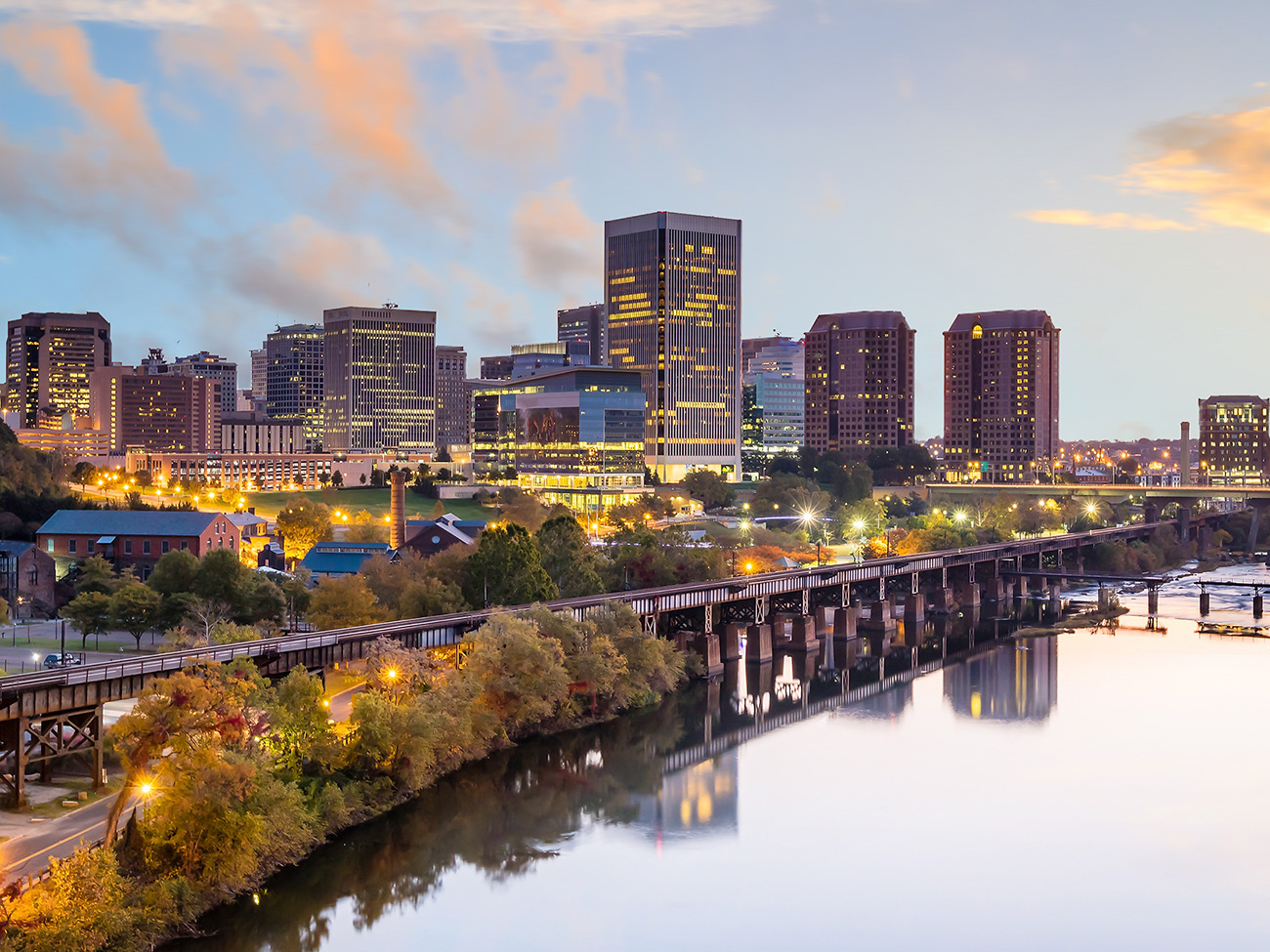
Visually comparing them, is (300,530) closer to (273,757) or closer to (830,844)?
(273,757)

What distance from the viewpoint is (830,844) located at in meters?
50.6

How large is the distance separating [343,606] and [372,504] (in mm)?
118973

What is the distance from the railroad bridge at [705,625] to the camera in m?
45.9

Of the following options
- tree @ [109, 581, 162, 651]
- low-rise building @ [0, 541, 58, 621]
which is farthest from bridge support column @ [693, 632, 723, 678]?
low-rise building @ [0, 541, 58, 621]

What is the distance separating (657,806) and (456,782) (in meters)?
8.75

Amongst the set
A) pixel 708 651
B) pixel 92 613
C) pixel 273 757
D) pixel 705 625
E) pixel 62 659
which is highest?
pixel 92 613

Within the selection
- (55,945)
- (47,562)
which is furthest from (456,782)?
(47,562)

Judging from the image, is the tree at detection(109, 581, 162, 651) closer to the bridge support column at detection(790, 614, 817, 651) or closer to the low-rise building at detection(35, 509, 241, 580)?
the low-rise building at detection(35, 509, 241, 580)

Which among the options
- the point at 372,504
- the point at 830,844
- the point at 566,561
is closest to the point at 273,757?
the point at 830,844

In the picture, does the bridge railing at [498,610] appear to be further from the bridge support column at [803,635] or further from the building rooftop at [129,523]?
the building rooftop at [129,523]

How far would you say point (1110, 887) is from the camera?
1786 inches

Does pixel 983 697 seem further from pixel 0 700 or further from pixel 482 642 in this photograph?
pixel 0 700

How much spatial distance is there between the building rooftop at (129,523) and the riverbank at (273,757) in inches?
1347

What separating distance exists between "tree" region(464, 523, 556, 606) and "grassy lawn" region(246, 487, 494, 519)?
86.2m
